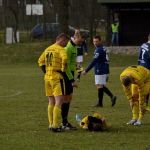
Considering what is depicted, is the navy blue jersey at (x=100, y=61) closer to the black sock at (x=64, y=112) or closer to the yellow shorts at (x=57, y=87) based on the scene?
the black sock at (x=64, y=112)

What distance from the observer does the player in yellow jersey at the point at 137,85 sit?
13.1 m

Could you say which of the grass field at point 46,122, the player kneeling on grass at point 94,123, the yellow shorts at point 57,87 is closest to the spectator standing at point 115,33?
the grass field at point 46,122

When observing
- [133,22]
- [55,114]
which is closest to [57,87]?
[55,114]

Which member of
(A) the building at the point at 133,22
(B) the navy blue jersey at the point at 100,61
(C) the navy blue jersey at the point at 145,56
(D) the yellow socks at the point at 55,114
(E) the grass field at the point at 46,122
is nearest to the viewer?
(E) the grass field at the point at 46,122

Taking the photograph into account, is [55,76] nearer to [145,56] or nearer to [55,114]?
[55,114]

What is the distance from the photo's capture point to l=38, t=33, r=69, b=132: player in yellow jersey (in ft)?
42.2

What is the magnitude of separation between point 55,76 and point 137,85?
1.78m

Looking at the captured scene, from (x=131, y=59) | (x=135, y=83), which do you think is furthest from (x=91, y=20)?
(x=135, y=83)

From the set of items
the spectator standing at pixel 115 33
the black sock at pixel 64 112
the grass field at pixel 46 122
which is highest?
the black sock at pixel 64 112

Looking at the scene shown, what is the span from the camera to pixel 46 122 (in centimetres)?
1445

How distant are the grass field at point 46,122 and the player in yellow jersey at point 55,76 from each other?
0.40 m

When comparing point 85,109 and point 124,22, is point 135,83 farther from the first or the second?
point 124,22

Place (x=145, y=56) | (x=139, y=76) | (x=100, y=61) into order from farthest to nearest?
(x=100, y=61) < (x=145, y=56) < (x=139, y=76)

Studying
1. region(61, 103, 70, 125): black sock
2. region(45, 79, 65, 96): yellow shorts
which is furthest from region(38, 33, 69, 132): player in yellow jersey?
region(61, 103, 70, 125): black sock
